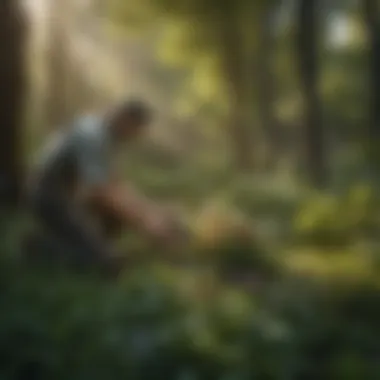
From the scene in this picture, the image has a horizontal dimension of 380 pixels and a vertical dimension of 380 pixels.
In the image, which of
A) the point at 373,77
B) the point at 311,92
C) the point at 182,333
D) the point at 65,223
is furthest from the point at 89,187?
the point at 373,77

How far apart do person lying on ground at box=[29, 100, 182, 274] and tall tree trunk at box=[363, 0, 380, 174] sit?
1.81 ft

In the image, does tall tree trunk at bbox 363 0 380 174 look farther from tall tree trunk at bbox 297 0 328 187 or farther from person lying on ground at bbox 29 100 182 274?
person lying on ground at bbox 29 100 182 274

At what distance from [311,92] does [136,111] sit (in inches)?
17.9

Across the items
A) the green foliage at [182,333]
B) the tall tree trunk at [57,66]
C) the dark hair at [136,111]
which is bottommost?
the green foliage at [182,333]

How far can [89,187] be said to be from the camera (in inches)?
102

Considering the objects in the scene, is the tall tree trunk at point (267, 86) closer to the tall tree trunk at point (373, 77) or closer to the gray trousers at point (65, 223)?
the tall tree trunk at point (373, 77)

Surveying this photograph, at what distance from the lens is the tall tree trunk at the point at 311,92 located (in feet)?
8.35

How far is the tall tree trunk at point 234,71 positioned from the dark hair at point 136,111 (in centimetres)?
21

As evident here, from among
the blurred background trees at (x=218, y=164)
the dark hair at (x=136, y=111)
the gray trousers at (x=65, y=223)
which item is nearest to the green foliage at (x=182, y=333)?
the blurred background trees at (x=218, y=164)

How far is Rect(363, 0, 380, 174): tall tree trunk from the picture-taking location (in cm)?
252

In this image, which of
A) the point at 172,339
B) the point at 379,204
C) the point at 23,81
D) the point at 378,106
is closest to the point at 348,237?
the point at 379,204

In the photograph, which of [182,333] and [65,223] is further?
[65,223]

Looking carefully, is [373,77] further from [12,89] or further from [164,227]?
[12,89]

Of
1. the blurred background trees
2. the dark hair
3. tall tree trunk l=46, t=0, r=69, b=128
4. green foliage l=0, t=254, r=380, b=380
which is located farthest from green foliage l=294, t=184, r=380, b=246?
tall tree trunk l=46, t=0, r=69, b=128
